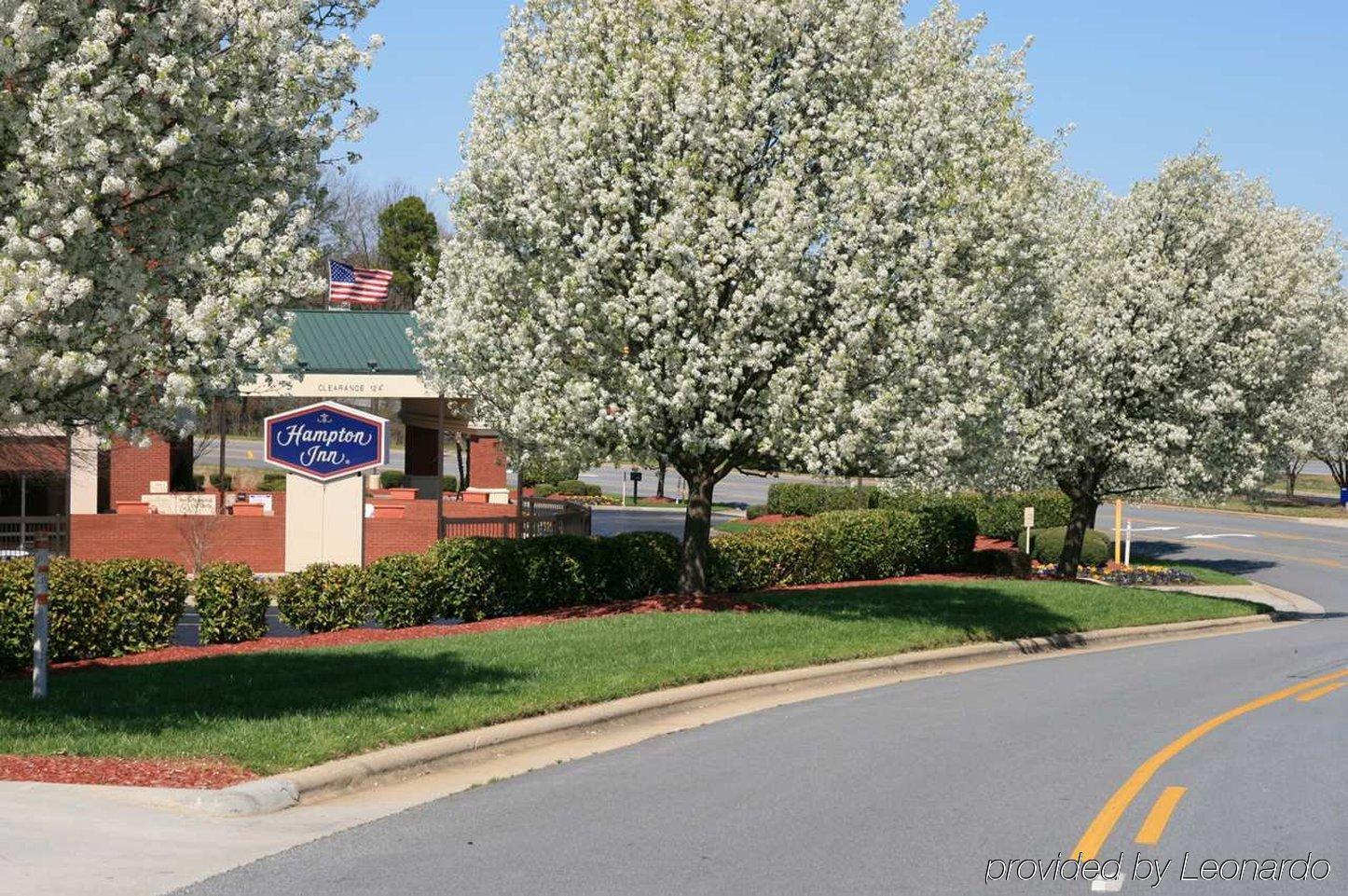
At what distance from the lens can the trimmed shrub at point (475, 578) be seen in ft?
60.3

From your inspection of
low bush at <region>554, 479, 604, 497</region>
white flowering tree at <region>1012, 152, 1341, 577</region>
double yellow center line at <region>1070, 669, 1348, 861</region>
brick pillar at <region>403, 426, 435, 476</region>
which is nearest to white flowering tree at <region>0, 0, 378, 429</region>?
double yellow center line at <region>1070, 669, 1348, 861</region>

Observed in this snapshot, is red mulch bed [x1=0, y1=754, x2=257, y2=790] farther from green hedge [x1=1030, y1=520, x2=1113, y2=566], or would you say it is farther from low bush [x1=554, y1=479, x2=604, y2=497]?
low bush [x1=554, y1=479, x2=604, y2=497]

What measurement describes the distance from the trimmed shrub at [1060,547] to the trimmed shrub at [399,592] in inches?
879

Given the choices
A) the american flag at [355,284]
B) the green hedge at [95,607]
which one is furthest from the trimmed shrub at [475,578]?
the american flag at [355,284]

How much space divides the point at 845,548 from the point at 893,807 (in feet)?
52.4

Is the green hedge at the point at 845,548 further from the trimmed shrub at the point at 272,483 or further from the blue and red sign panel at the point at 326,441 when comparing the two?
the trimmed shrub at the point at 272,483

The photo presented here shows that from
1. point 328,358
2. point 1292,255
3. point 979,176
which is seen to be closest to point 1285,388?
point 1292,255

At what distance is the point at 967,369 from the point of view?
17.1 meters

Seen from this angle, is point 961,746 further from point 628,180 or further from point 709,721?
point 628,180

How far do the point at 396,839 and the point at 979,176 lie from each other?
1196 cm

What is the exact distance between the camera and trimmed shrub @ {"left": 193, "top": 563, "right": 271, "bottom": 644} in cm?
1692

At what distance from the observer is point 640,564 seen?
67.8 feet

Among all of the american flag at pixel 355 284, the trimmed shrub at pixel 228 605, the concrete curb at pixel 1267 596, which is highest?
the american flag at pixel 355 284

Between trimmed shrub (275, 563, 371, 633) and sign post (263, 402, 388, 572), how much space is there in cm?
815
